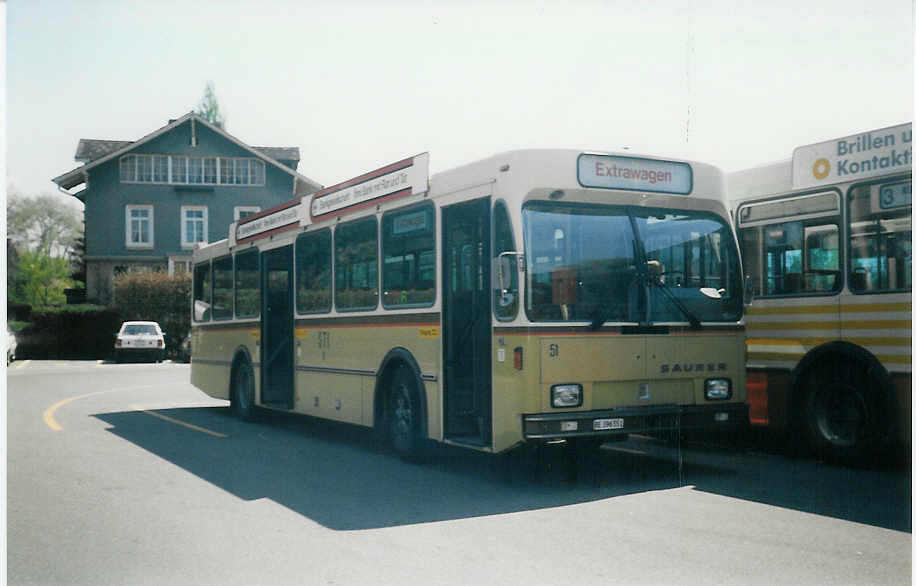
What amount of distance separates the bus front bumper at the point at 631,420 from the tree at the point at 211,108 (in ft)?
14.5

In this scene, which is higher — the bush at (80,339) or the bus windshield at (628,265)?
the bus windshield at (628,265)

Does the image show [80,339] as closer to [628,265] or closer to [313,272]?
[313,272]

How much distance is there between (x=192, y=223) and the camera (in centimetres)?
2867

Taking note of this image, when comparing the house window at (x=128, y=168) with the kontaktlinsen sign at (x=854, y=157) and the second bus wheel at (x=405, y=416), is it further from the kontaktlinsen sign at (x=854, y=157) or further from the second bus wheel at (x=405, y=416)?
the kontaktlinsen sign at (x=854, y=157)

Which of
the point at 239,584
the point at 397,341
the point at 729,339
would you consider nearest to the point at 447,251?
the point at 397,341

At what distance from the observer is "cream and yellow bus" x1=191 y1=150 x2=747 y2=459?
322 inches

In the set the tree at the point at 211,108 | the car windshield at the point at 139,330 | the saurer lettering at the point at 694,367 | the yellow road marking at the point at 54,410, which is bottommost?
the yellow road marking at the point at 54,410

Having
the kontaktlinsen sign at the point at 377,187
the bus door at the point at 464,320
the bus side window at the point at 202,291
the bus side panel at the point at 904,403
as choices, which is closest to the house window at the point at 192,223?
the bus side window at the point at 202,291

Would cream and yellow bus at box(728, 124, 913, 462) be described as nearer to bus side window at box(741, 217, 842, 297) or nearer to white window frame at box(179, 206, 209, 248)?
bus side window at box(741, 217, 842, 297)

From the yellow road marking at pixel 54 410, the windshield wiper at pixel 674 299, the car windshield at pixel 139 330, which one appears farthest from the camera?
the car windshield at pixel 139 330

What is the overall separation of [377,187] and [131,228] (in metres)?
15.9

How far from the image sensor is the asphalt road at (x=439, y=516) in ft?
19.0

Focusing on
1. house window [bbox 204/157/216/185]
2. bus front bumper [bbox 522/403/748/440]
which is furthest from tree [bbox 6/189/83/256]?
house window [bbox 204/157/216/185]

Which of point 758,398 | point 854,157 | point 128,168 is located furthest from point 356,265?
point 128,168
